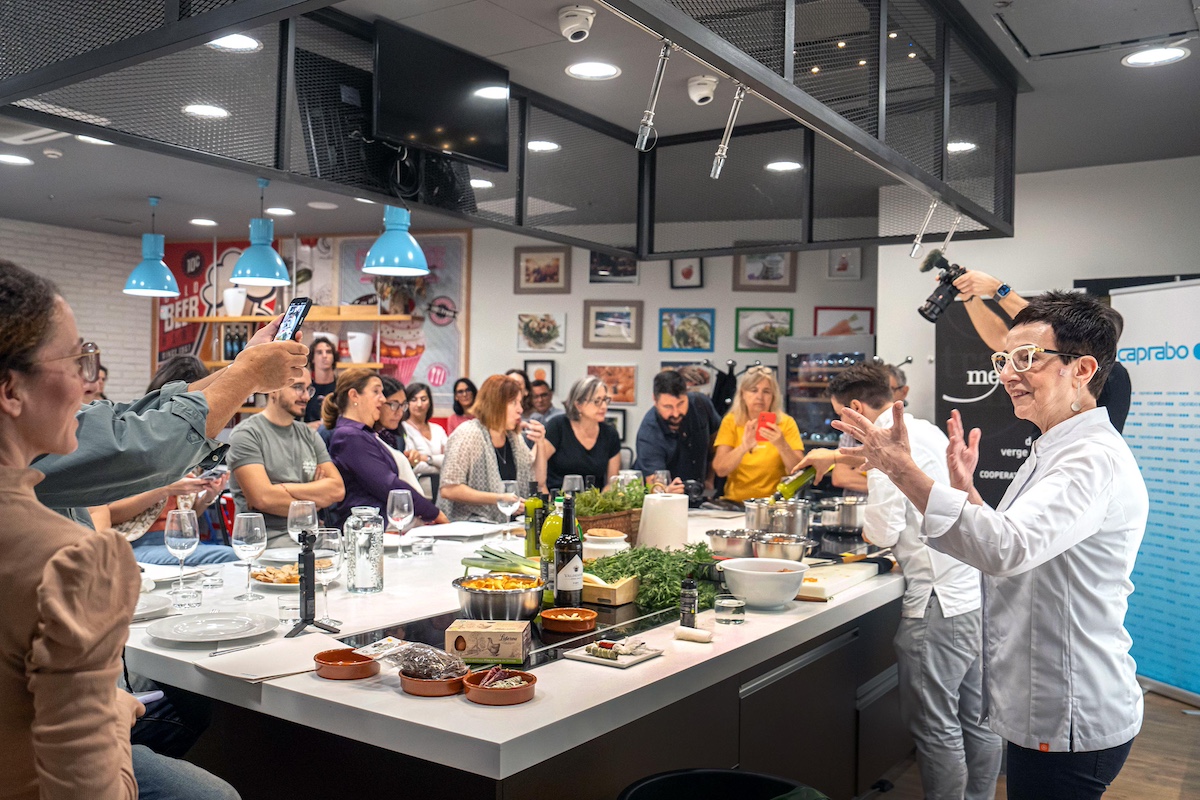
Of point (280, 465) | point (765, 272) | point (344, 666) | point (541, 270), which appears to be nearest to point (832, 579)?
point (344, 666)

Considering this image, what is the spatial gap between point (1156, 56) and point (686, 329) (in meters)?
4.78

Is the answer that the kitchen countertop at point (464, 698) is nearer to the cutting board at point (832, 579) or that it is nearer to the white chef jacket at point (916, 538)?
the cutting board at point (832, 579)

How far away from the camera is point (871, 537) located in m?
3.15

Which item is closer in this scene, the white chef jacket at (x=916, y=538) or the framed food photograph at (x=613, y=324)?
the white chef jacket at (x=916, y=538)

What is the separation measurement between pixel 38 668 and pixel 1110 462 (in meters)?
2.00

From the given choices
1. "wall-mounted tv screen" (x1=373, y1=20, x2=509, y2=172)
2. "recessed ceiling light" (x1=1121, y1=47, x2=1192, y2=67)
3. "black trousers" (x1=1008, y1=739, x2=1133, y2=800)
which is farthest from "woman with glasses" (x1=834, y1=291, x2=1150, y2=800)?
"recessed ceiling light" (x1=1121, y1=47, x2=1192, y2=67)

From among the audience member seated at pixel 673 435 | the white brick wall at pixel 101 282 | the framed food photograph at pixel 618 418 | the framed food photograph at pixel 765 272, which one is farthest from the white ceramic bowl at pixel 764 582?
the white brick wall at pixel 101 282

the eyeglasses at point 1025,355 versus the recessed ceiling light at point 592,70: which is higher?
the recessed ceiling light at point 592,70

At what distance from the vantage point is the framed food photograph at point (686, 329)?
845cm

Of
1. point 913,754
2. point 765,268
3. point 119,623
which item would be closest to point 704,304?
point 765,268

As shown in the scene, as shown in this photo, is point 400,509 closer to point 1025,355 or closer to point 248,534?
point 248,534

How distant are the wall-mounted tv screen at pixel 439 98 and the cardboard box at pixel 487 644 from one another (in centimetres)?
234

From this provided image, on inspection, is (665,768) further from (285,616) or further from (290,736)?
(285,616)

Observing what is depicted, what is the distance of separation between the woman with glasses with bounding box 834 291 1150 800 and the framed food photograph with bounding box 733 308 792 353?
5943 millimetres
